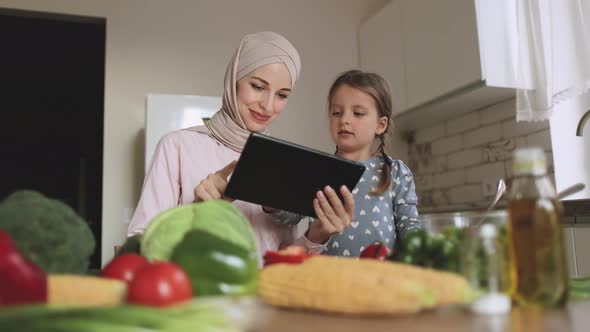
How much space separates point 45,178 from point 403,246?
9324mm

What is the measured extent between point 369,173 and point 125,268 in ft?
3.81

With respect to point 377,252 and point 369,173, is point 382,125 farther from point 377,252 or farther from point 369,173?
point 377,252

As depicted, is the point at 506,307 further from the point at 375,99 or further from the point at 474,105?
the point at 474,105

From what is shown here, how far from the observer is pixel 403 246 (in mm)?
670

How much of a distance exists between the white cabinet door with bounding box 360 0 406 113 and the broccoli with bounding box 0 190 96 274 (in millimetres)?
2840

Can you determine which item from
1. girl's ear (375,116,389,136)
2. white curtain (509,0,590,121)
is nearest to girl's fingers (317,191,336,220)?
girl's ear (375,116,389,136)

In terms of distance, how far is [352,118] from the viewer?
1.61 meters

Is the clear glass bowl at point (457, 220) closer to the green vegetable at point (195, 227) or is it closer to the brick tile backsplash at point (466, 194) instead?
the green vegetable at point (195, 227)

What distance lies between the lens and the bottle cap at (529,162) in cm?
56

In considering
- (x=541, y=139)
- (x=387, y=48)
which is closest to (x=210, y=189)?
(x=541, y=139)

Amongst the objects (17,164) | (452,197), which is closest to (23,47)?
(452,197)

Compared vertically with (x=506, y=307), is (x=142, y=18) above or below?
above

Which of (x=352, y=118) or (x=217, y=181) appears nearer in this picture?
(x=217, y=181)

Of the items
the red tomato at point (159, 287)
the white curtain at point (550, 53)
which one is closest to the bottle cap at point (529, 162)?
the red tomato at point (159, 287)
